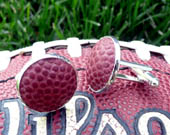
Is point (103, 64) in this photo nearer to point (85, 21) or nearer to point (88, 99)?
point (88, 99)

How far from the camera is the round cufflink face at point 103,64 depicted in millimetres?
889

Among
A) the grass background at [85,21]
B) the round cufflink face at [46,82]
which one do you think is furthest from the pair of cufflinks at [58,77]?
the grass background at [85,21]

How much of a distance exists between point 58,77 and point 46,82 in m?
0.03

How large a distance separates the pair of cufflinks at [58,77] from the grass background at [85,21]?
77cm

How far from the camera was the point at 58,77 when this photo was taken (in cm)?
83

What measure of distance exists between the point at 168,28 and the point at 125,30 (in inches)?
9.6

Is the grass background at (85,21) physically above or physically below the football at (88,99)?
above

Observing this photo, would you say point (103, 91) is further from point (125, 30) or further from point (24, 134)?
point (125, 30)

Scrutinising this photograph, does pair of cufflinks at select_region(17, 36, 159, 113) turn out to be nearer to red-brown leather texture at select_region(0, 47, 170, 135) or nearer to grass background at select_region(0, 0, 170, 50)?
red-brown leather texture at select_region(0, 47, 170, 135)

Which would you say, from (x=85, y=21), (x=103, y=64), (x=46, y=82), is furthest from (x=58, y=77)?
(x=85, y=21)

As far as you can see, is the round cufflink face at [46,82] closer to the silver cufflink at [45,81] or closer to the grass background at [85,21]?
the silver cufflink at [45,81]

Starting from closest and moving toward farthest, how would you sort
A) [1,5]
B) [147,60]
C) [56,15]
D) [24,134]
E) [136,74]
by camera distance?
[24,134] < [136,74] < [147,60] < [56,15] < [1,5]

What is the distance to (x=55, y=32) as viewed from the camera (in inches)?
69.7

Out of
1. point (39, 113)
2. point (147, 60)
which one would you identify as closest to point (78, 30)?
point (147, 60)
